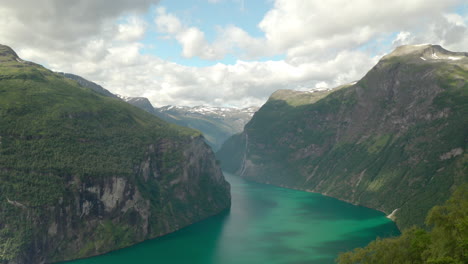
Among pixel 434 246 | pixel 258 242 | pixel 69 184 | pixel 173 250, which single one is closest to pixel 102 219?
pixel 69 184

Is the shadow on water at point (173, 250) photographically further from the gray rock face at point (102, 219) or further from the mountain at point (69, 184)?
the mountain at point (69, 184)

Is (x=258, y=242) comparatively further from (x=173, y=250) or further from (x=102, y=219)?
(x=102, y=219)

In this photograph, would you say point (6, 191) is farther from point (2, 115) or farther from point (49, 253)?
point (2, 115)

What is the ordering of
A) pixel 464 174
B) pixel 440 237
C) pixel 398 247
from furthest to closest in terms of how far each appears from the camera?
1. pixel 464 174
2. pixel 398 247
3. pixel 440 237

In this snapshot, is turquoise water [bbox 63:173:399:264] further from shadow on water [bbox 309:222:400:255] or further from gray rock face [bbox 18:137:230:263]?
gray rock face [bbox 18:137:230:263]

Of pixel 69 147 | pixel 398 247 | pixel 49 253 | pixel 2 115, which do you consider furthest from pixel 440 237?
pixel 2 115
